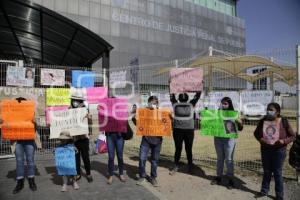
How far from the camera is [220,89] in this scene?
48.9ft

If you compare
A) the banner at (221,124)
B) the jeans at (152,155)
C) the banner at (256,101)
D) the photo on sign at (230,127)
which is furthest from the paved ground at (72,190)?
the banner at (256,101)

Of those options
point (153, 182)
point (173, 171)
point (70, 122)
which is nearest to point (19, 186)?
point (70, 122)

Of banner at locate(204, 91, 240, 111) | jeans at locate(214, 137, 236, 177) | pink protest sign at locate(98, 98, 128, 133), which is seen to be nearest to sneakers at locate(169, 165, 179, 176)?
jeans at locate(214, 137, 236, 177)

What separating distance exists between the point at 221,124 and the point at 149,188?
1.88 metres

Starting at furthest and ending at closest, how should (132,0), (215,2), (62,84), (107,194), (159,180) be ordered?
(215,2)
(132,0)
(62,84)
(159,180)
(107,194)

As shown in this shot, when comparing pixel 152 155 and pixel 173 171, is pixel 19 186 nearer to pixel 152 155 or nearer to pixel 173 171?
pixel 152 155

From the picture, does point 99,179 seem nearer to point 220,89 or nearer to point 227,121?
point 227,121

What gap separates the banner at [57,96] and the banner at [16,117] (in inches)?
125

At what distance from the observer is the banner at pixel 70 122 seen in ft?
25.0

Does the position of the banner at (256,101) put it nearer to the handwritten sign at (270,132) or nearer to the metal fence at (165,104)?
the metal fence at (165,104)

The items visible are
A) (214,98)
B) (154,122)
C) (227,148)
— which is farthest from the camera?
(214,98)

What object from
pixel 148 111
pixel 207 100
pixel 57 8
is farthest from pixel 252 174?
pixel 57 8

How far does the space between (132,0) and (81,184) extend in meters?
31.8

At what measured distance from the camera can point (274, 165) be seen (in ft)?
21.6
